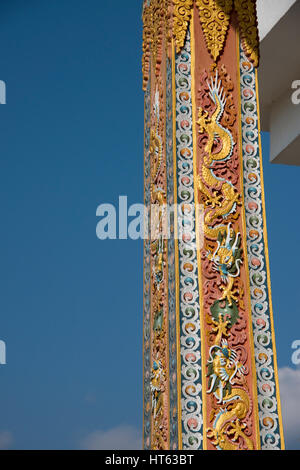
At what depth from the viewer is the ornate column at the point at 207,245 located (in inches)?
103

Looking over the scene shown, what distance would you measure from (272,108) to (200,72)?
116 inches

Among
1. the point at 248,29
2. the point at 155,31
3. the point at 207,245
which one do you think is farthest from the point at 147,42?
the point at 207,245

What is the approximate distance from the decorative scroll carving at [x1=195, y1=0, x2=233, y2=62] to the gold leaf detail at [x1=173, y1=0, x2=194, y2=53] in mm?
43

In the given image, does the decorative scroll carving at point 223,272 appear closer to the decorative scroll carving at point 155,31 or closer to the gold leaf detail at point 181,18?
the gold leaf detail at point 181,18

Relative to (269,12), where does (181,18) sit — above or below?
below

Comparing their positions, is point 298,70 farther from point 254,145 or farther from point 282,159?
point 254,145

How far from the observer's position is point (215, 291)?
2734 millimetres

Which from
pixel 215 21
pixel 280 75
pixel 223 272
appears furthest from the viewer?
pixel 280 75

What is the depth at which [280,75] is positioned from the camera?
17.6ft

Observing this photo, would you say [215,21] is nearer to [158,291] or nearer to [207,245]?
[207,245]

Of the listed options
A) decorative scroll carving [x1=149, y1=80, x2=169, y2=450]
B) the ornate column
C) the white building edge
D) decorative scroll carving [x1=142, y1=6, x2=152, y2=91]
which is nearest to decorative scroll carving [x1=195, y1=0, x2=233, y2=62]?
the ornate column

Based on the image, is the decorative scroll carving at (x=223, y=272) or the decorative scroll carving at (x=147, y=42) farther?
the decorative scroll carving at (x=147, y=42)

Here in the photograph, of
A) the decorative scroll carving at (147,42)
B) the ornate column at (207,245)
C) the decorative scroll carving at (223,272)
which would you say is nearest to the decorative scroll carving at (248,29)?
the ornate column at (207,245)

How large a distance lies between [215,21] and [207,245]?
2.95 ft
